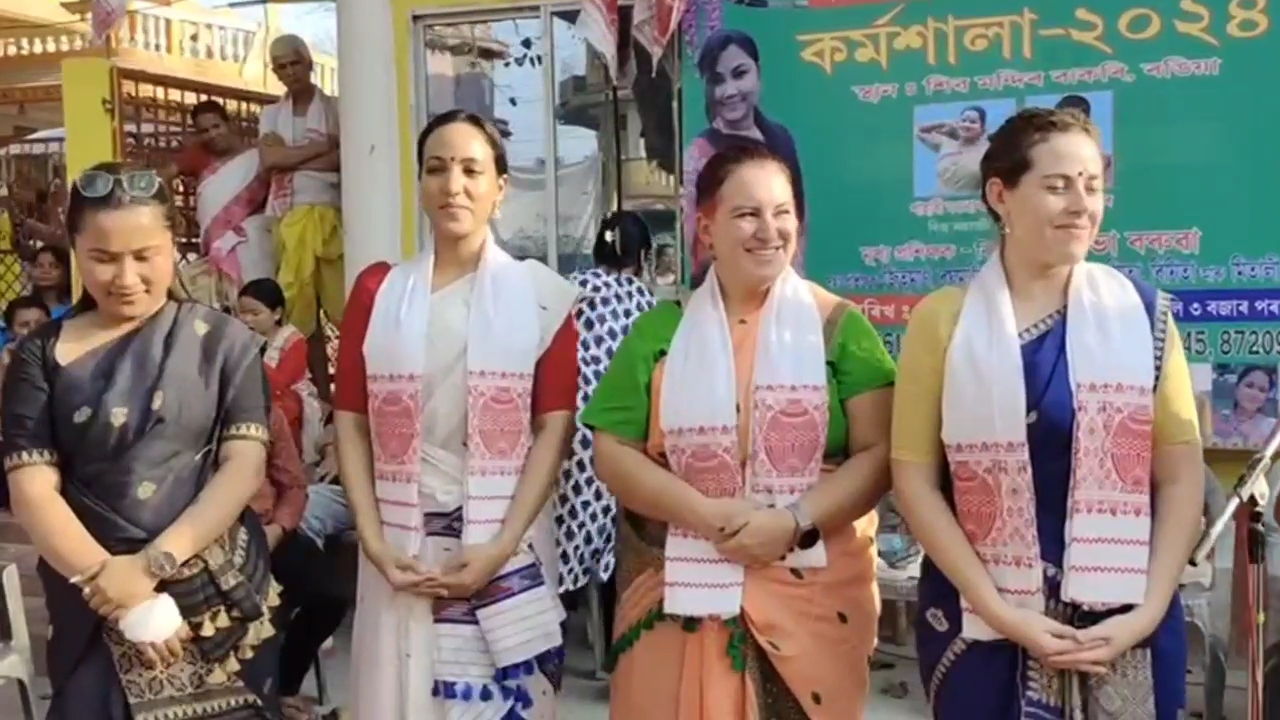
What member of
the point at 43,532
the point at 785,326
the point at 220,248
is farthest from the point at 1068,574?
the point at 220,248

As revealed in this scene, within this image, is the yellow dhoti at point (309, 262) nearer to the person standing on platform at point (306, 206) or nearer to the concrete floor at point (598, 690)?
the person standing on platform at point (306, 206)

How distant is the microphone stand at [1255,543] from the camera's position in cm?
228

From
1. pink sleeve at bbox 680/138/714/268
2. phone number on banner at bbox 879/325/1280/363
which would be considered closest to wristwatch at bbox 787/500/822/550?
phone number on banner at bbox 879/325/1280/363

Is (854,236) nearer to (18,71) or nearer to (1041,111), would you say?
(1041,111)

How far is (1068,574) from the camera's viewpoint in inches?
86.4

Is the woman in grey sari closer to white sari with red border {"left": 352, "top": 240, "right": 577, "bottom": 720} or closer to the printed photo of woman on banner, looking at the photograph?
white sari with red border {"left": 352, "top": 240, "right": 577, "bottom": 720}

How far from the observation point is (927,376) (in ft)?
7.53

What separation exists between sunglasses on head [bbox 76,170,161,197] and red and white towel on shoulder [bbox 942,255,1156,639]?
1.46m

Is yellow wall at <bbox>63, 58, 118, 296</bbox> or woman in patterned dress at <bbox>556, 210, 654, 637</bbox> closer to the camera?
woman in patterned dress at <bbox>556, 210, 654, 637</bbox>

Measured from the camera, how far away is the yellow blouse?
228 centimetres

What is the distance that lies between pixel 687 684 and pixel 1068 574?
2.35 feet

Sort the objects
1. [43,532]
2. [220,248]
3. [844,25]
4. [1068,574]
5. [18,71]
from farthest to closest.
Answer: [18,71] → [220,248] → [844,25] → [43,532] → [1068,574]

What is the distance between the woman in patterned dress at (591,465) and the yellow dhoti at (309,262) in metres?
1.96

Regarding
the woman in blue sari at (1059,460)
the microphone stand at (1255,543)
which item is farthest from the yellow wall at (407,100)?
the microphone stand at (1255,543)
